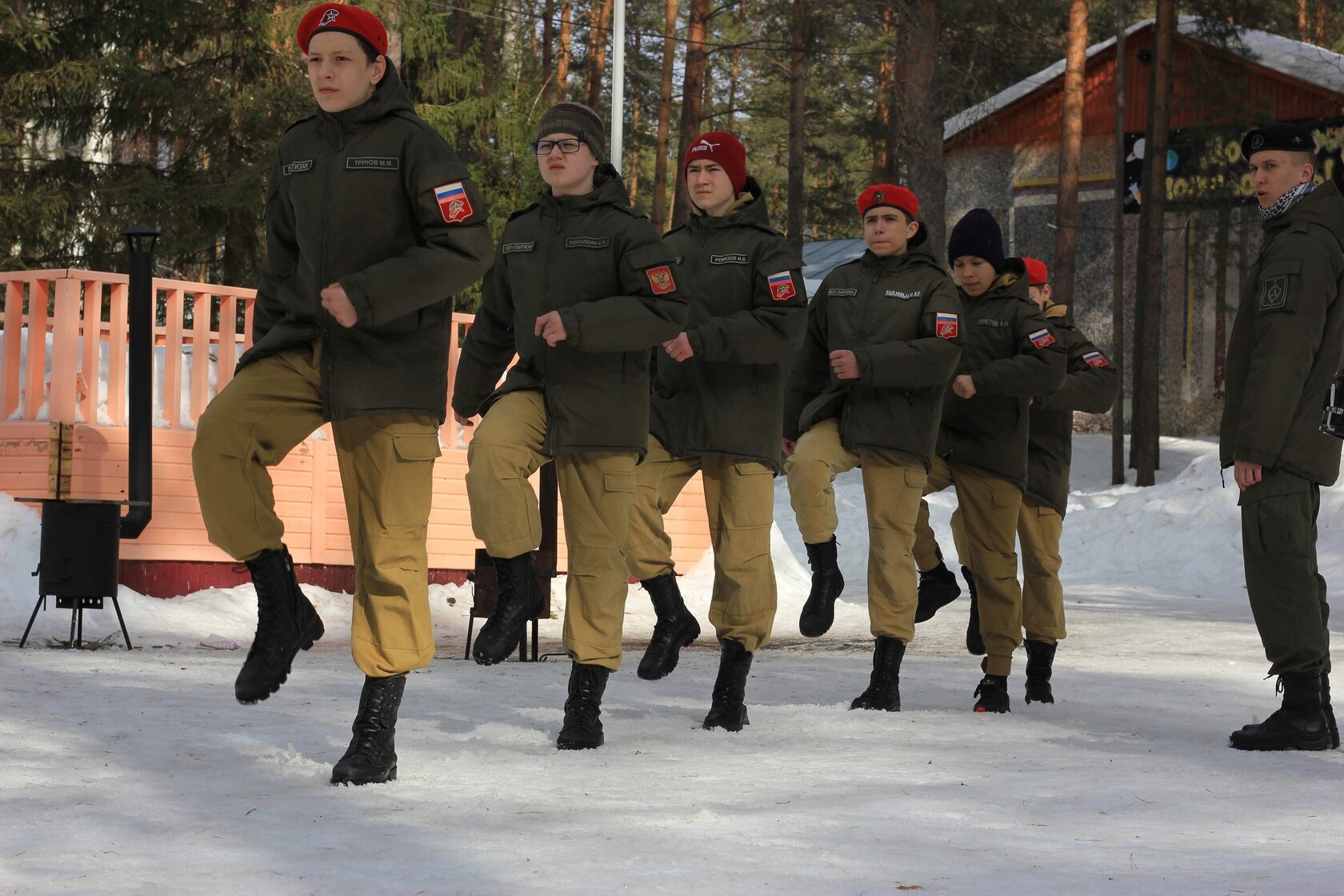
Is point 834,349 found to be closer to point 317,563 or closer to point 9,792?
point 9,792

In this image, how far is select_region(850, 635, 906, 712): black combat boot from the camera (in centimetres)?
693

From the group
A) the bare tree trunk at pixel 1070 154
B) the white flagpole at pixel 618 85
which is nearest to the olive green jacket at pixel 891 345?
the white flagpole at pixel 618 85

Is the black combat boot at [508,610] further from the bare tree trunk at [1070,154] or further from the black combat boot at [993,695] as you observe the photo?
the bare tree trunk at [1070,154]

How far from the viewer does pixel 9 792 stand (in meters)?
4.58

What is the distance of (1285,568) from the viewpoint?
600 centimetres

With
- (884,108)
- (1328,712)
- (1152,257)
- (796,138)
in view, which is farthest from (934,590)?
(884,108)

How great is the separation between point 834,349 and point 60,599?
178 inches

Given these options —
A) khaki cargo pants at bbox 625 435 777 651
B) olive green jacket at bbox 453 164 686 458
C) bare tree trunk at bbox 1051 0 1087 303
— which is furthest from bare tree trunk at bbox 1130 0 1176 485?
olive green jacket at bbox 453 164 686 458

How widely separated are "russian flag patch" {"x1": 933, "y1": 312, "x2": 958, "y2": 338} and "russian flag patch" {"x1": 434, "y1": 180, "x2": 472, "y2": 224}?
8.98ft

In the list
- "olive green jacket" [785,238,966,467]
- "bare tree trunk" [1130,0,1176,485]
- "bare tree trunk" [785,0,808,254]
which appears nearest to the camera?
"olive green jacket" [785,238,966,467]

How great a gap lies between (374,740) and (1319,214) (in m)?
3.73

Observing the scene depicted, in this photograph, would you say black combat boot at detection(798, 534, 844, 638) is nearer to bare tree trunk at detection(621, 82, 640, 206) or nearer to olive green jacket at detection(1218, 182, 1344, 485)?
olive green jacket at detection(1218, 182, 1344, 485)

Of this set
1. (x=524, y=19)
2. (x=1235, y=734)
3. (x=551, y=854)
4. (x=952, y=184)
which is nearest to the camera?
(x=551, y=854)

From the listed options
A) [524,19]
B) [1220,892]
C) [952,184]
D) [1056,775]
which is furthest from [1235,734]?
[524,19]
